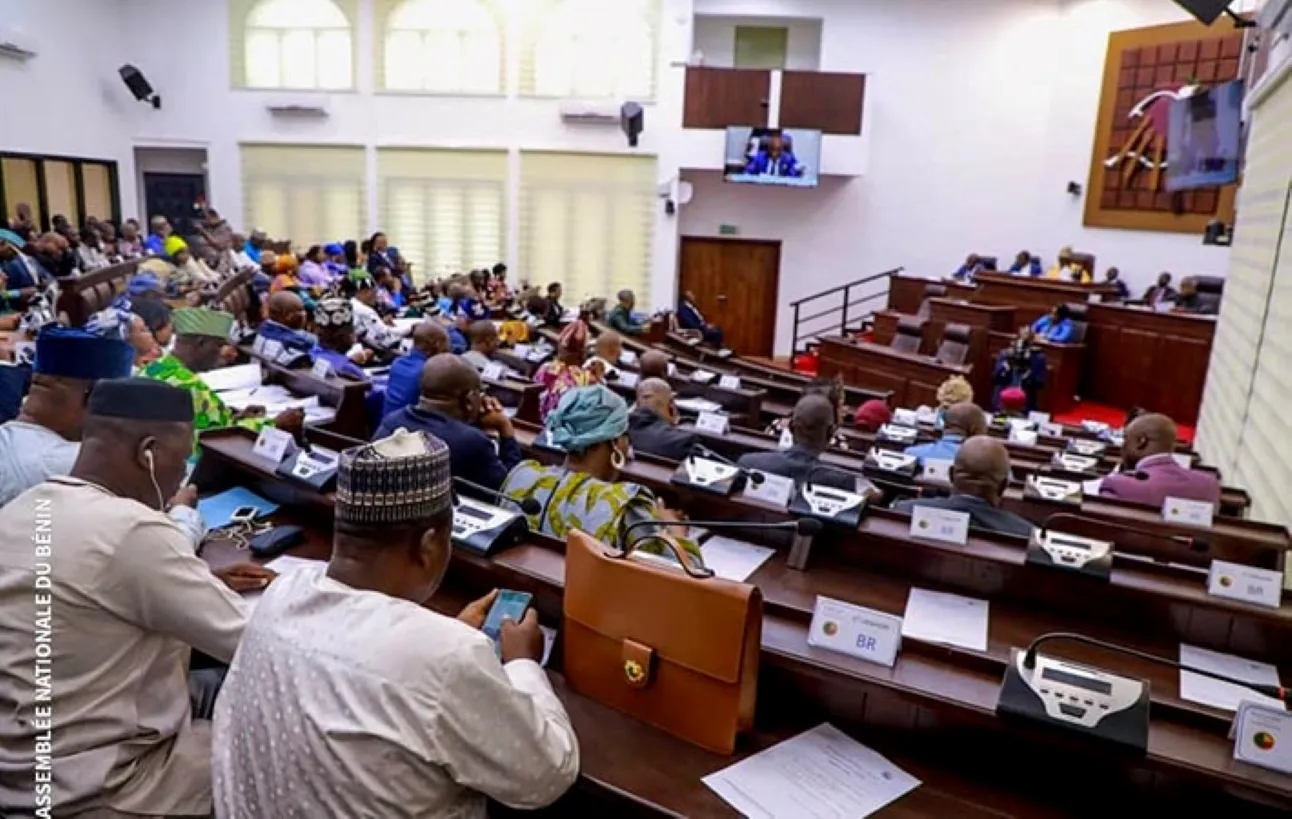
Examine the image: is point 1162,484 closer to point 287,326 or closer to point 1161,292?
point 287,326

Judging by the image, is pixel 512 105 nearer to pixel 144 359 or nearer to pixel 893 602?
pixel 144 359

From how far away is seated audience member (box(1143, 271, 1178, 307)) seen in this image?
967 centimetres

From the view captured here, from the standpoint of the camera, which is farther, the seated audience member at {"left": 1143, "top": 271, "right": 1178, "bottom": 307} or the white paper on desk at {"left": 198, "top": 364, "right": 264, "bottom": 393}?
the seated audience member at {"left": 1143, "top": 271, "right": 1178, "bottom": 307}

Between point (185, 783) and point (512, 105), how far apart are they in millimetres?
11246

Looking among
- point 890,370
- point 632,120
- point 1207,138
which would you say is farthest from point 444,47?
point 1207,138

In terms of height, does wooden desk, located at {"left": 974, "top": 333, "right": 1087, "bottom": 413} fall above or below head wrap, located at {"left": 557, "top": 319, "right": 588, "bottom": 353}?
below

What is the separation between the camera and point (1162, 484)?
3.33 meters

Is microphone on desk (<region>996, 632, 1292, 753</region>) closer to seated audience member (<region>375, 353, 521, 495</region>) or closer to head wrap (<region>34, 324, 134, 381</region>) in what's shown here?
seated audience member (<region>375, 353, 521, 495</region>)

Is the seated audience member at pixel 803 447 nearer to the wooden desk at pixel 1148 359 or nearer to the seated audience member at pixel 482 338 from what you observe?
the seated audience member at pixel 482 338

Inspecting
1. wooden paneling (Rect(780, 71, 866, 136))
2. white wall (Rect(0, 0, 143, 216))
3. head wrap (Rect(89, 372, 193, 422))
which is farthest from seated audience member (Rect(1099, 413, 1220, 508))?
white wall (Rect(0, 0, 143, 216))

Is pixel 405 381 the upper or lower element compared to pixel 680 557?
lower

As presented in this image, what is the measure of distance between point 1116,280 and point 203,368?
9.98 m

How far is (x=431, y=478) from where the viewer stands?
1.35 m

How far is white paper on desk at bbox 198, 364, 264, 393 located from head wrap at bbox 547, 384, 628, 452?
7.90 ft
